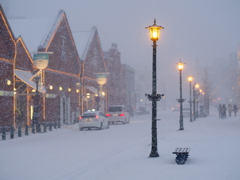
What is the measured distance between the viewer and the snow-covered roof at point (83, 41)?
146 feet

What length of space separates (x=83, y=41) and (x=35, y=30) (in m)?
11.9

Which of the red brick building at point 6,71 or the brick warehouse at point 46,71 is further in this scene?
the brick warehouse at point 46,71

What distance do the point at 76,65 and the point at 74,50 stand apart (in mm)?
1998

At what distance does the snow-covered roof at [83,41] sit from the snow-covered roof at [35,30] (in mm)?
7837

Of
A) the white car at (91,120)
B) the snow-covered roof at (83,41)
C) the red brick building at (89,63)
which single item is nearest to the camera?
the white car at (91,120)

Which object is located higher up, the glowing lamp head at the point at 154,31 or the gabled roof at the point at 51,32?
the gabled roof at the point at 51,32

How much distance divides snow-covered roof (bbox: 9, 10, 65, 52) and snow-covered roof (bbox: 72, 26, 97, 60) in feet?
25.7

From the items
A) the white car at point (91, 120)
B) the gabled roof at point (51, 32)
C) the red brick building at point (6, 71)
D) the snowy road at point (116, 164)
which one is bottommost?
the snowy road at point (116, 164)

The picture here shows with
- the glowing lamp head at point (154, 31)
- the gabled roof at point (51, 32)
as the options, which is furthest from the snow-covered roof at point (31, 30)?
the glowing lamp head at point (154, 31)

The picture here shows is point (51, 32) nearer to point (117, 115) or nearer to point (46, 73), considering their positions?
point (46, 73)

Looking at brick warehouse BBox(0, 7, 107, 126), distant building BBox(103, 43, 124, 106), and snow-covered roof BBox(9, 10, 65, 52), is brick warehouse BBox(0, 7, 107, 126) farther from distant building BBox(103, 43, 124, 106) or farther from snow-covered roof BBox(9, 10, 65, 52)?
distant building BBox(103, 43, 124, 106)

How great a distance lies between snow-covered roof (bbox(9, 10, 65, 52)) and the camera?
3372 centimetres

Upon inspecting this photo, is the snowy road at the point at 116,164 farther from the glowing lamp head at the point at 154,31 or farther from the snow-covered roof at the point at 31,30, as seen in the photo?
the snow-covered roof at the point at 31,30

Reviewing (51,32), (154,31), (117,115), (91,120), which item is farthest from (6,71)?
(154,31)
